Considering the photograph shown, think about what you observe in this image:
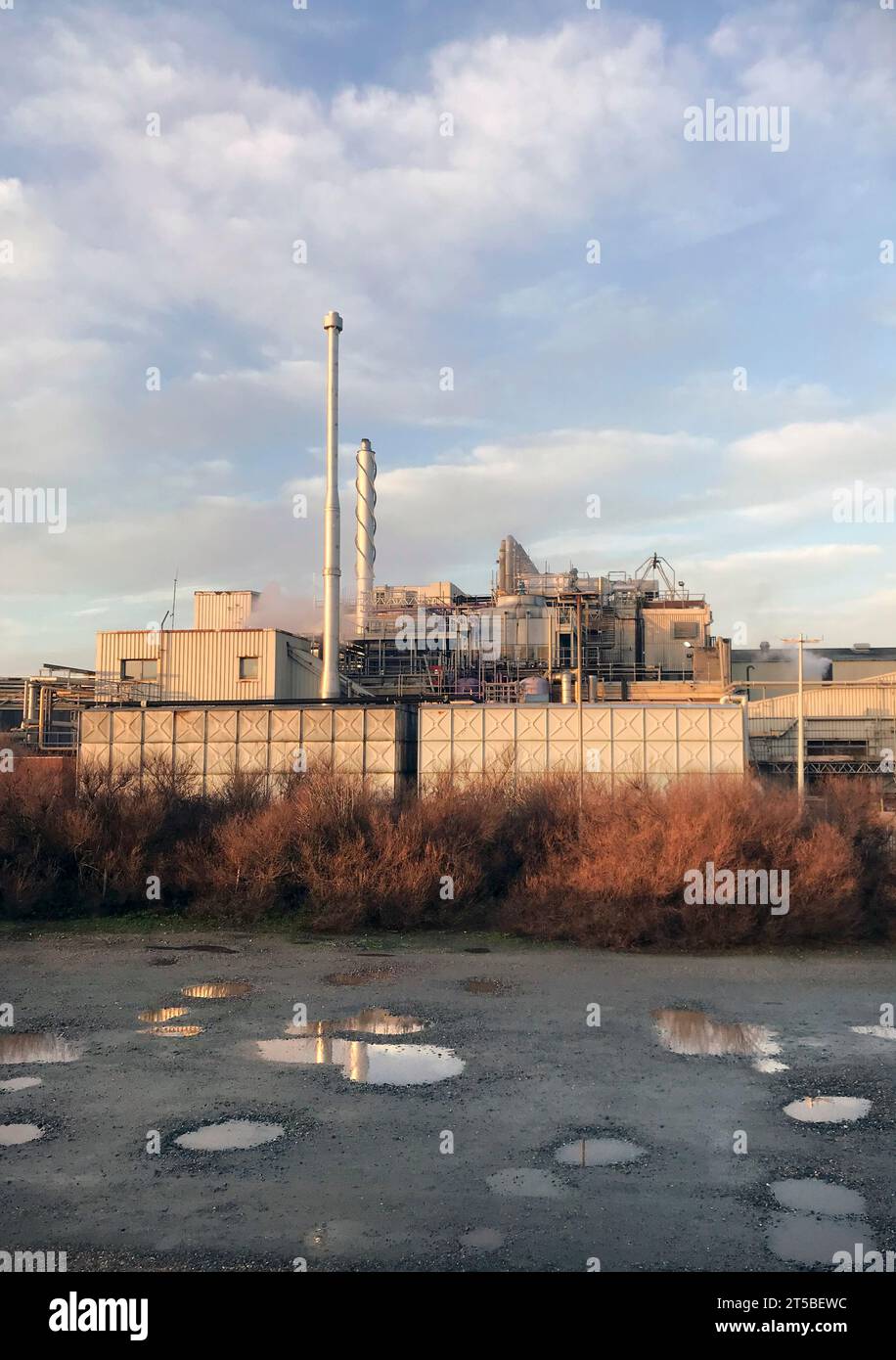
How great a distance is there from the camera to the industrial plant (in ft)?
97.3

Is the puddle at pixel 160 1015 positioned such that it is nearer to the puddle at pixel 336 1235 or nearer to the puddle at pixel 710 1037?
the puddle at pixel 710 1037

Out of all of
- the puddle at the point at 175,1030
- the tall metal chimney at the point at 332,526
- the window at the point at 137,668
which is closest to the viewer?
the puddle at the point at 175,1030

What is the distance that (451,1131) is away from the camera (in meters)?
8.35

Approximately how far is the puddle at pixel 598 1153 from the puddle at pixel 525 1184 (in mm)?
315

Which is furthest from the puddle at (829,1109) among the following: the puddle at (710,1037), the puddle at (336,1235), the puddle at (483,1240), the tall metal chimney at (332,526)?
the tall metal chimney at (332,526)

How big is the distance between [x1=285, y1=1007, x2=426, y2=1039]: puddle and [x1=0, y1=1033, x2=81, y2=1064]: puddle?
237 cm

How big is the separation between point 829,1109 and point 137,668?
3698 cm

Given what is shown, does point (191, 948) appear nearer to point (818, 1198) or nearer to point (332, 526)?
point (818, 1198)

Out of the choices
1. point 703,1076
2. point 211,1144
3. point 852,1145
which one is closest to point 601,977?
point 703,1076

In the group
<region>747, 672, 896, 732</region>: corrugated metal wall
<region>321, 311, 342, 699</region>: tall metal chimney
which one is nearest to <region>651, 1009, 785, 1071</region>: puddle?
<region>321, 311, 342, 699</region>: tall metal chimney

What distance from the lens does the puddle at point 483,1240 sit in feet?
20.5

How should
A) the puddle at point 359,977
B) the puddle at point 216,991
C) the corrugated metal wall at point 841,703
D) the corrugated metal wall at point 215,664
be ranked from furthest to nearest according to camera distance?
the corrugated metal wall at point 841,703 < the corrugated metal wall at point 215,664 < the puddle at point 359,977 < the puddle at point 216,991

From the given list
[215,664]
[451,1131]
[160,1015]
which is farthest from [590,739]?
[451,1131]

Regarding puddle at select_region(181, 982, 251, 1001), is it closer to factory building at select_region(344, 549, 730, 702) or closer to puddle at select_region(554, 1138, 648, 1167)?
puddle at select_region(554, 1138, 648, 1167)
